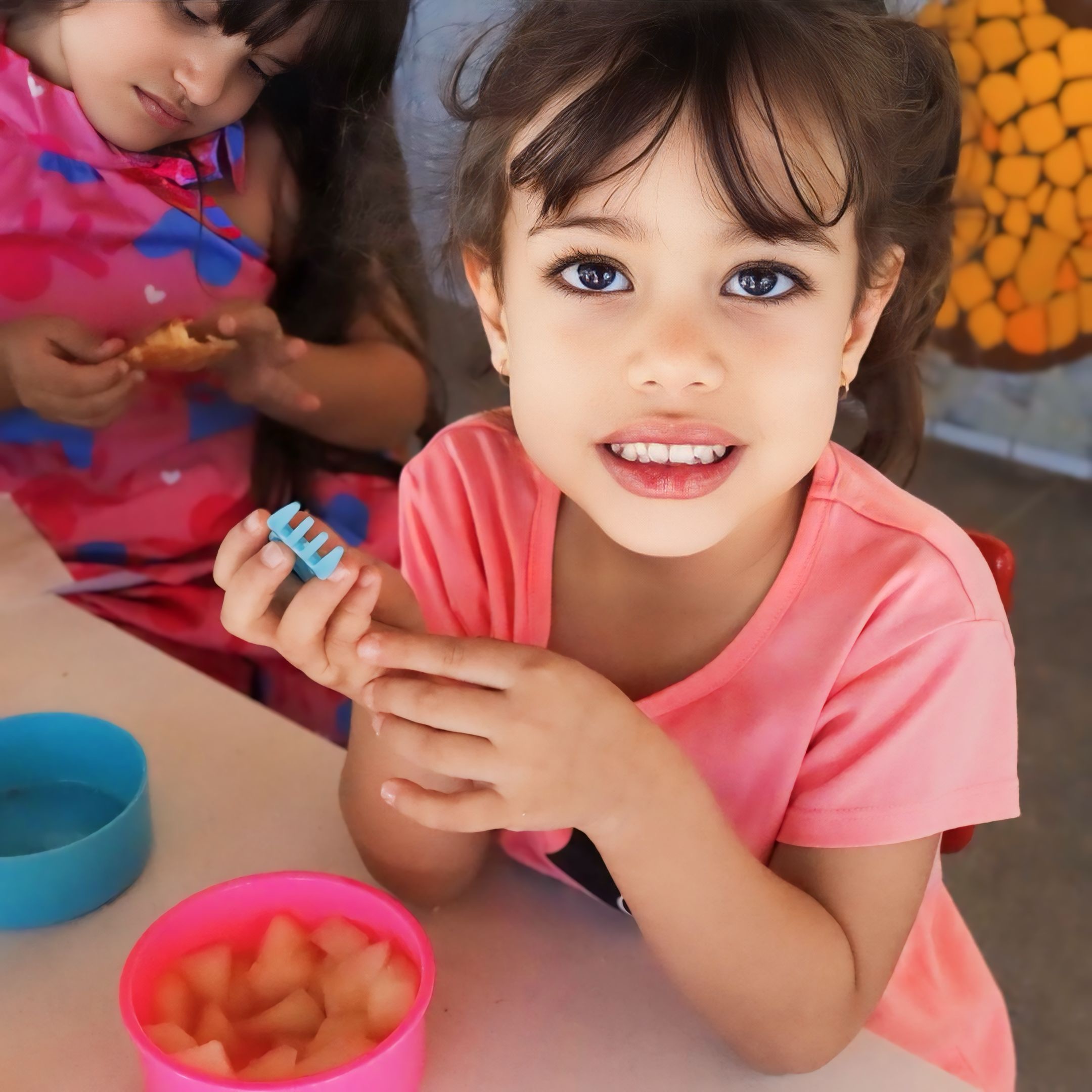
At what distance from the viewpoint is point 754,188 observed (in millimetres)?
594

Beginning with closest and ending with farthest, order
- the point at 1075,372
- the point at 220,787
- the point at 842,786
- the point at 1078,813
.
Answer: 1. the point at 842,786
2. the point at 220,787
3. the point at 1078,813
4. the point at 1075,372

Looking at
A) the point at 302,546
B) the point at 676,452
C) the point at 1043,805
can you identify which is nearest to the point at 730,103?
the point at 676,452

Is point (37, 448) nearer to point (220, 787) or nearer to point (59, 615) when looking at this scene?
point (59, 615)

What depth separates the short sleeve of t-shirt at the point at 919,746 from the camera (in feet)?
2.13

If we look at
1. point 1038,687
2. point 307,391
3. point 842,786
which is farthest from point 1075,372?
point 842,786

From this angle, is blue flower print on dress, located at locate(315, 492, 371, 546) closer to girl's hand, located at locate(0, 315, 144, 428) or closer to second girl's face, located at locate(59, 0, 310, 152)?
girl's hand, located at locate(0, 315, 144, 428)

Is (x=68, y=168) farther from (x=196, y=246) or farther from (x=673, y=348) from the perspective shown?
(x=673, y=348)

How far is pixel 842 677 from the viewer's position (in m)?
0.69

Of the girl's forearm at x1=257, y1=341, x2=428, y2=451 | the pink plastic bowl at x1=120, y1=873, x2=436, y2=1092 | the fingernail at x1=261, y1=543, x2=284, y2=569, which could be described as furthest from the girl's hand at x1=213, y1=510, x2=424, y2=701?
the girl's forearm at x1=257, y1=341, x2=428, y2=451

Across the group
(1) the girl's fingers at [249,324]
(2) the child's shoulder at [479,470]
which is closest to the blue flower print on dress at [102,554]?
(1) the girl's fingers at [249,324]

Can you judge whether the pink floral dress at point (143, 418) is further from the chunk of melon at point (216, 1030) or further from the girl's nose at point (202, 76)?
the chunk of melon at point (216, 1030)

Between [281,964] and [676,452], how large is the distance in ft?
1.06

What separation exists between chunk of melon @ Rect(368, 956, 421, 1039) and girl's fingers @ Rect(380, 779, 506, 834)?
0.08 m

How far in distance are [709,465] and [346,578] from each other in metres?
0.21
